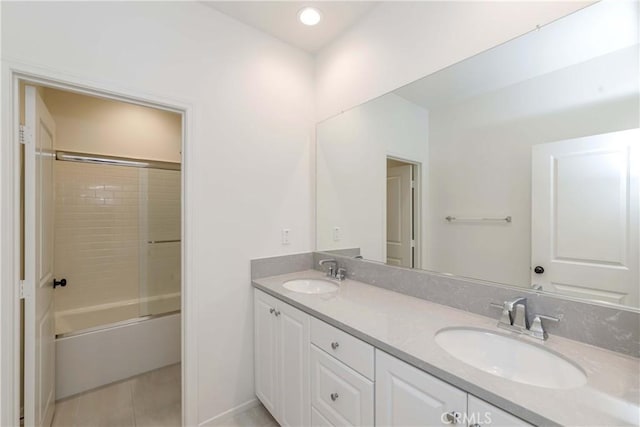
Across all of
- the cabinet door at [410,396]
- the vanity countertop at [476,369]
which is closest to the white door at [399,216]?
the vanity countertop at [476,369]

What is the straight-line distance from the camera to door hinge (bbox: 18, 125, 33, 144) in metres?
1.32

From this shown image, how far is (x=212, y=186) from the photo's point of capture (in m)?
1.77

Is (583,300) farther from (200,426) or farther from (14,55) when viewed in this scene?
(14,55)

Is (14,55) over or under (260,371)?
over

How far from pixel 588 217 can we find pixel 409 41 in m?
1.27

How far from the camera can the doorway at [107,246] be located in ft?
6.47

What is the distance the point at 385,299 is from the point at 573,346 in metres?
0.77

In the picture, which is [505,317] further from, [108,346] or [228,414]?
[108,346]

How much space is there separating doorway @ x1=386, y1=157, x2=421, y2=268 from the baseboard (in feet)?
4.51

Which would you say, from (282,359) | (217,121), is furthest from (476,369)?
(217,121)

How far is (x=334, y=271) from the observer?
204 centimetres

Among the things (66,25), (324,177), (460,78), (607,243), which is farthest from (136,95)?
(607,243)

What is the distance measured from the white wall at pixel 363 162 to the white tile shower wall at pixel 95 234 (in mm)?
2123

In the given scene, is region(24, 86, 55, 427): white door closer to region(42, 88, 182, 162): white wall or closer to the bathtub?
the bathtub
